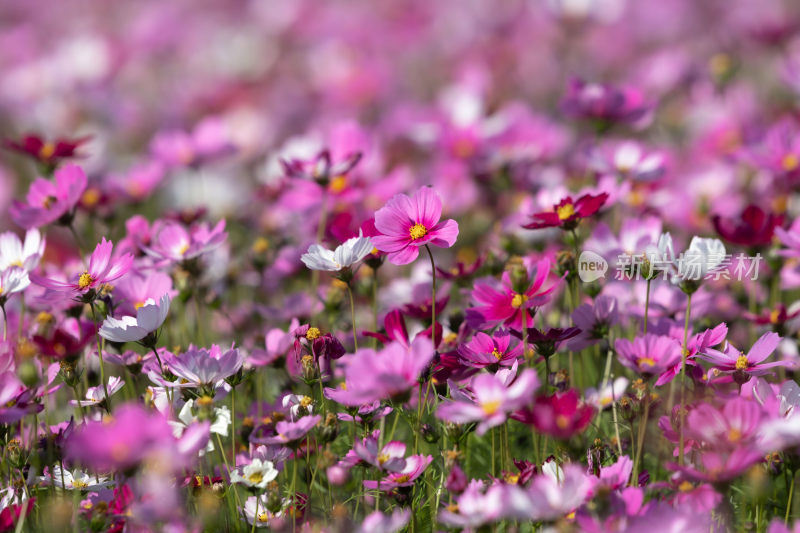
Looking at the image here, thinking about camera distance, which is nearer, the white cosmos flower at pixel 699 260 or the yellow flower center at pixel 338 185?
the white cosmos flower at pixel 699 260

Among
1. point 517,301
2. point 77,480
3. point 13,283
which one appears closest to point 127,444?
point 77,480

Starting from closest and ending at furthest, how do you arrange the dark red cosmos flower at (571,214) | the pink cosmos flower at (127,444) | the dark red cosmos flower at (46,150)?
the pink cosmos flower at (127,444) → the dark red cosmos flower at (571,214) → the dark red cosmos flower at (46,150)

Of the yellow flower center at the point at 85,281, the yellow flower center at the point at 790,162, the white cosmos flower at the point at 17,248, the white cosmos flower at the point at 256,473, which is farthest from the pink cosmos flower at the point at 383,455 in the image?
the yellow flower center at the point at 790,162

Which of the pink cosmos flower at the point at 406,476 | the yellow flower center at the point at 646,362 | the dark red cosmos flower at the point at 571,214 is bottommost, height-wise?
the pink cosmos flower at the point at 406,476

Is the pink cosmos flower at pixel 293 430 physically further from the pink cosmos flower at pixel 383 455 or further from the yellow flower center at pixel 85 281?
the yellow flower center at pixel 85 281

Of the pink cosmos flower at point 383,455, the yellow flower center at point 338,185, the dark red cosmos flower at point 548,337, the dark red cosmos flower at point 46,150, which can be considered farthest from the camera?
the yellow flower center at point 338,185

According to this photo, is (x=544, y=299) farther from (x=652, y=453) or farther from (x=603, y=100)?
(x=603, y=100)

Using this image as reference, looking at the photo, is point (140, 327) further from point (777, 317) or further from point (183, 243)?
point (777, 317)
